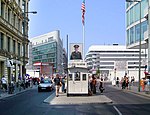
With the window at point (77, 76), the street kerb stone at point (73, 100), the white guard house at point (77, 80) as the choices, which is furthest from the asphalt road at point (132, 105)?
the window at point (77, 76)

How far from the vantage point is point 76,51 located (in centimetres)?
2772

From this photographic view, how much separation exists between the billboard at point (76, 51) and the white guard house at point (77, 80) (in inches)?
43.4

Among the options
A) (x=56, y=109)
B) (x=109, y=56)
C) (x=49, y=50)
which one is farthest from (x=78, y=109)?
(x=109, y=56)

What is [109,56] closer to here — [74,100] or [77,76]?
[77,76]

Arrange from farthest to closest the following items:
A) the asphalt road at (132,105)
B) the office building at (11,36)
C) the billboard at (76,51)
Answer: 1. the office building at (11,36)
2. the billboard at (76,51)
3. the asphalt road at (132,105)

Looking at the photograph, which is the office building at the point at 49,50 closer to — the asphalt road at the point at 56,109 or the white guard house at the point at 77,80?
the white guard house at the point at 77,80

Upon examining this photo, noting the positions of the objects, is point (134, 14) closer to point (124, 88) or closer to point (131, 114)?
point (124, 88)

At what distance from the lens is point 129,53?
586 feet

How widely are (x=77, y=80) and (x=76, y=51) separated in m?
2.54

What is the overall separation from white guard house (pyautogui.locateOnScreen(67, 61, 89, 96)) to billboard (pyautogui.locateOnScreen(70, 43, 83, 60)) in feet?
3.62

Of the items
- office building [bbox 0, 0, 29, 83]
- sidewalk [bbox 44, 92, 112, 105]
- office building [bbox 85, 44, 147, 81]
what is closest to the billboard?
sidewalk [bbox 44, 92, 112, 105]

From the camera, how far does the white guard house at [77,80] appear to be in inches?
1045

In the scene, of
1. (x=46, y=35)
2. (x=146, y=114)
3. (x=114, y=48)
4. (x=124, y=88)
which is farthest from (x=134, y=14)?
(x=114, y=48)

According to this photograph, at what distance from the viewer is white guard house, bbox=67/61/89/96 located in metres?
26.5
